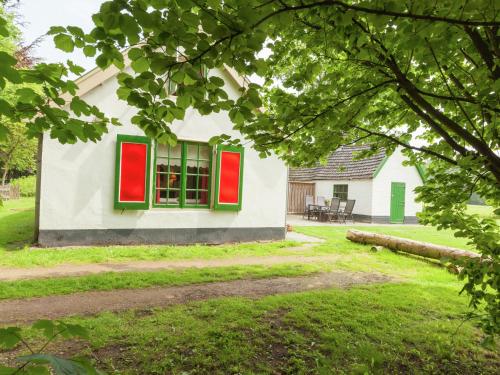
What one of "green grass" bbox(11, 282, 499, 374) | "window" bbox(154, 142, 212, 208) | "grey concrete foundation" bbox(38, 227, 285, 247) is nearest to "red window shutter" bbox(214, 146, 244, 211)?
"window" bbox(154, 142, 212, 208)

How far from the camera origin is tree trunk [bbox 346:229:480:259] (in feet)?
24.5

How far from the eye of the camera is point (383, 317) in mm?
4348

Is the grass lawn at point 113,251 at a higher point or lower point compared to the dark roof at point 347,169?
lower

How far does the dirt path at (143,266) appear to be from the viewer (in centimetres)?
562

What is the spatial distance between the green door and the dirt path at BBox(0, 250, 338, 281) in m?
11.2

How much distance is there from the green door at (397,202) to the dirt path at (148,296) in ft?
41.8

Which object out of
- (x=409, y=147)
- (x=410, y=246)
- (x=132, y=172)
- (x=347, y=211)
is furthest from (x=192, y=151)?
(x=347, y=211)

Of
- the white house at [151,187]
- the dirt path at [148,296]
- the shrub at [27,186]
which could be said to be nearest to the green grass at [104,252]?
the white house at [151,187]

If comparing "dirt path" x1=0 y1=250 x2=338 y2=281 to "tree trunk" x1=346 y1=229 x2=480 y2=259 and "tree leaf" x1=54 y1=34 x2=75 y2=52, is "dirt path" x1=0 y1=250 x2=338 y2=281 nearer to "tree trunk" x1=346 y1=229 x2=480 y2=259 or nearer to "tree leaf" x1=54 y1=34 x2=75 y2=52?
"tree trunk" x1=346 y1=229 x2=480 y2=259

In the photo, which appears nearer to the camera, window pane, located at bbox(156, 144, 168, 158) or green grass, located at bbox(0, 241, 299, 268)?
green grass, located at bbox(0, 241, 299, 268)

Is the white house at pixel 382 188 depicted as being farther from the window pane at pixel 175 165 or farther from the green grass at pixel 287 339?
the green grass at pixel 287 339

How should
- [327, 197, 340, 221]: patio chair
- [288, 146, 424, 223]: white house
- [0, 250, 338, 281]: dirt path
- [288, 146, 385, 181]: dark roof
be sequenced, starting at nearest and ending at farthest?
1. [0, 250, 338, 281]: dirt path
2. [327, 197, 340, 221]: patio chair
3. [288, 146, 424, 223]: white house
4. [288, 146, 385, 181]: dark roof

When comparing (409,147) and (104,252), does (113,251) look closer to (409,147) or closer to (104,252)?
(104,252)

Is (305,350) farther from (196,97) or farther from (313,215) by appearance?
(313,215)
